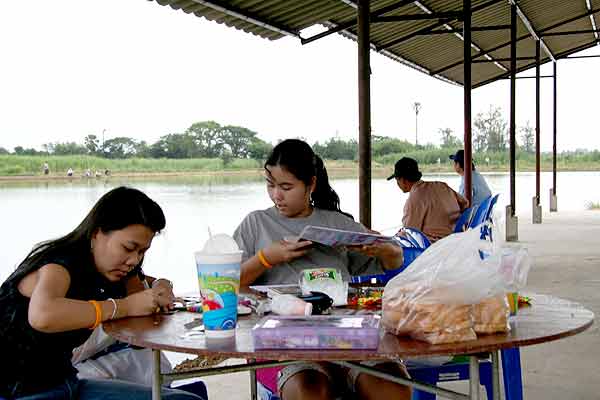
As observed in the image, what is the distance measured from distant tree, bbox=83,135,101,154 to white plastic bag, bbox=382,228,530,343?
5.16 m

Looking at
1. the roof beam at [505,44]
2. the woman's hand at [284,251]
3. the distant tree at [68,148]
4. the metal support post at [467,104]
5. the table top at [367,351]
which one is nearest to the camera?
the table top at [367,351]

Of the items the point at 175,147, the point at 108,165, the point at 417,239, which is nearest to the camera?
the point at 417,239

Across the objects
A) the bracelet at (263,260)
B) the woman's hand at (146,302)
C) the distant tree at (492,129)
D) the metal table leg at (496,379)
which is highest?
the distant tree at (492,129)

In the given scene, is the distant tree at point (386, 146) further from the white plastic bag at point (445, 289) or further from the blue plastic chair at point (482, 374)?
the white plastic bag at point (445, 289)

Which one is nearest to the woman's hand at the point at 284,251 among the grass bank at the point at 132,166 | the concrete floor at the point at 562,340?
the grass bank at the point at 132,166

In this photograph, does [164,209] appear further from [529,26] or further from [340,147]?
[529,26]

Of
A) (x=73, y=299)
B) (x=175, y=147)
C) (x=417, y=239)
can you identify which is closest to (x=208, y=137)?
(x=175, y=147)

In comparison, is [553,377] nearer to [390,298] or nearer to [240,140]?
[390,298]

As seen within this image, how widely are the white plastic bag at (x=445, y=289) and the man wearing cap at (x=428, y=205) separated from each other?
157 inches

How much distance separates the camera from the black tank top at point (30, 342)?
183 cm

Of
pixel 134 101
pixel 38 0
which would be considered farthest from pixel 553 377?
pixel 134 101

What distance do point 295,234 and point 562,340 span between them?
2.80 m

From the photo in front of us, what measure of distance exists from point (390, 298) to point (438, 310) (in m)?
0.13

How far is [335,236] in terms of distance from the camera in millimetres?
2061
